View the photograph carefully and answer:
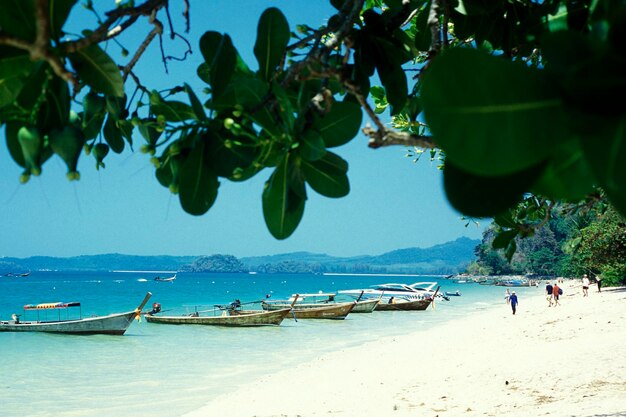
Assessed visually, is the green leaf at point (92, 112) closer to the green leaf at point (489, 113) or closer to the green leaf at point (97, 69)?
the green leaf at point (97, 69)

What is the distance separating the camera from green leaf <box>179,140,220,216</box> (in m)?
0.89

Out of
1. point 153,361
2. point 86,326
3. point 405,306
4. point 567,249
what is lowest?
point 153,361

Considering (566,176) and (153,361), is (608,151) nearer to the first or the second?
(566,176)

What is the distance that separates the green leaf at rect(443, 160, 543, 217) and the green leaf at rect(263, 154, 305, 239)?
376 mm

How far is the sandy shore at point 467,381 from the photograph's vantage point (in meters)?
7.93

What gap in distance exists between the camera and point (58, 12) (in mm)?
738

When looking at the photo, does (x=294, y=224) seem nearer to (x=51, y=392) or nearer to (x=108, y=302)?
(x=51, y=392)

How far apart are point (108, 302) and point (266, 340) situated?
109ft

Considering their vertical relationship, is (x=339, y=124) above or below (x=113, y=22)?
below

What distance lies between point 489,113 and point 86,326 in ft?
82.8

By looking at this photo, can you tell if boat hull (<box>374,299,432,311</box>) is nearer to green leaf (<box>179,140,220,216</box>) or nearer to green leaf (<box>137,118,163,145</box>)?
green leaf (<box>137,118,163,145</box>)

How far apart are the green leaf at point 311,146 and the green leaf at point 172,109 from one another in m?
0.20

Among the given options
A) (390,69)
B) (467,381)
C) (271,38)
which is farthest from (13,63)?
(467,381)

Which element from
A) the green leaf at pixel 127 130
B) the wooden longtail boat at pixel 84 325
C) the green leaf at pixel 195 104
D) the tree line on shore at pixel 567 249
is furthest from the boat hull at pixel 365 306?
the green leaf at pixel 195 104
